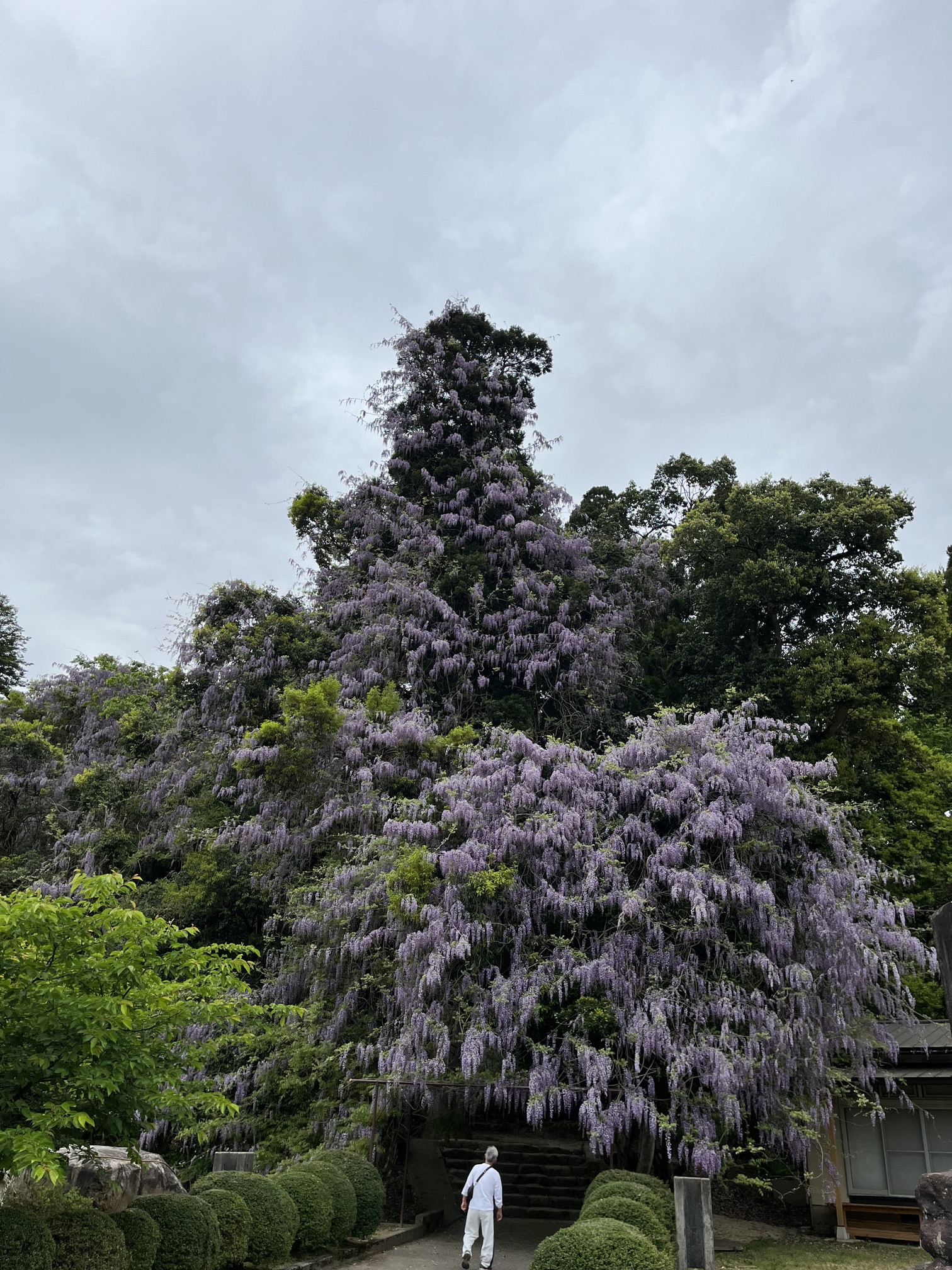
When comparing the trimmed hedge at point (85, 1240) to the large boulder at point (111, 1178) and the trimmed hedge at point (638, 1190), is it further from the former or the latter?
the trimmed hedge at point (638, 1190)

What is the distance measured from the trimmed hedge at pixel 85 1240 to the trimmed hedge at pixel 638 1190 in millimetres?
5094

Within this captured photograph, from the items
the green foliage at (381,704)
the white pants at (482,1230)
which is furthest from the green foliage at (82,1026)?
the green foliage at (381,704)

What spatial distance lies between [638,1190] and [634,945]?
3.06 metres

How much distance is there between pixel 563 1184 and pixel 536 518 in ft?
44.4

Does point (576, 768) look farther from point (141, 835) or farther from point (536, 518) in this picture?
point (141, 835)

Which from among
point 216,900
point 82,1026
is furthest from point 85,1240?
point 216,900

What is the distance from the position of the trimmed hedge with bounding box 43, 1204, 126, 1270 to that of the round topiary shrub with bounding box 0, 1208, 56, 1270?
0.19 meters

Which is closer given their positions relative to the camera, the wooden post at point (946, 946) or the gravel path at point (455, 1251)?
the wooden post at point (946, 946)

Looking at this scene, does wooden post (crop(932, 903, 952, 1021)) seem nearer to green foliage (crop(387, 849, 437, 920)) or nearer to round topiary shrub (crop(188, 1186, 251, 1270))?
round topiary shrub (crop(188, 1186, 251, 1270))

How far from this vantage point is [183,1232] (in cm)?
667

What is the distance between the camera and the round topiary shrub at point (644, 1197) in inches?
357

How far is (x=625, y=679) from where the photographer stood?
20.3m

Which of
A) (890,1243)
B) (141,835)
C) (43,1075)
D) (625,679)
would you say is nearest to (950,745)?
(625,679)

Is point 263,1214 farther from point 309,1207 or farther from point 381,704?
point 381,704
